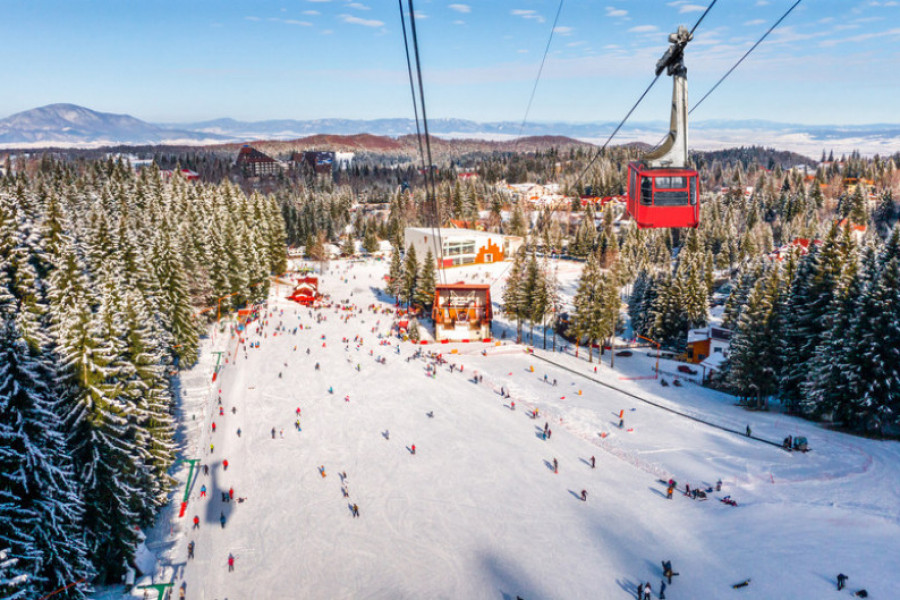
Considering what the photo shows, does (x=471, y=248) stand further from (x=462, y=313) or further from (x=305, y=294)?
(x=462, y=313)

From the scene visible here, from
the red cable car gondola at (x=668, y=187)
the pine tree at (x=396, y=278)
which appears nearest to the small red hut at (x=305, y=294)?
the pine tree at (x=396, y=278)

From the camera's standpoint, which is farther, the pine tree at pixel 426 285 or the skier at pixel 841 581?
the pine tree at pixel 426 285

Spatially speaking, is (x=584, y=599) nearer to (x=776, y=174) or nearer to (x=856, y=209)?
(x=856, y=209)

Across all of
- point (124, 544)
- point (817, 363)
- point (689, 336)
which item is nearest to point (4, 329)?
point (124, 544)

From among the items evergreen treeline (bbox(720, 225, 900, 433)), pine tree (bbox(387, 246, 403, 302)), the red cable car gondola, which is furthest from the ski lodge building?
the red cable car gondola

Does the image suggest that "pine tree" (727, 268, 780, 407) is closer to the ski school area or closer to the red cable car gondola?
the ski school area

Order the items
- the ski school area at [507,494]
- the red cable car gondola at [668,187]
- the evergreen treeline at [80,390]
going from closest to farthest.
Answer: the red cable car gondola at [668,187], the evergreen treeline at [80,390], the ski school area at [507,494]

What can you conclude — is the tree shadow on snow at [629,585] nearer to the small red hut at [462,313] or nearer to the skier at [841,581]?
the skier at [841,581]
